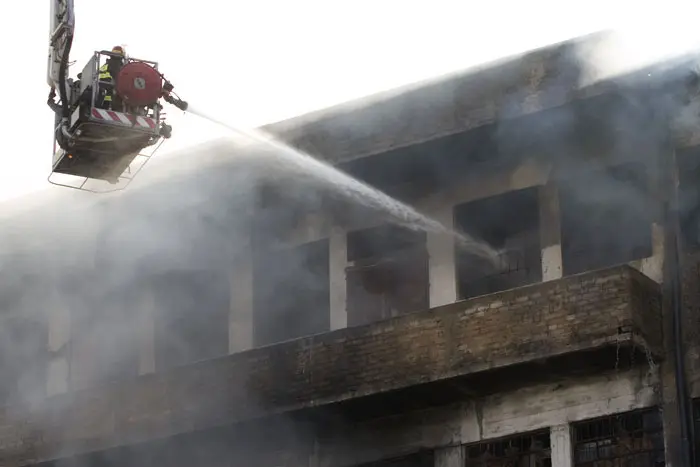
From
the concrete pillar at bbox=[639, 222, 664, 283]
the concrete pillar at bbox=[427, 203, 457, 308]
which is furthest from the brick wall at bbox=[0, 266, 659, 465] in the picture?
the concrete pillar at bbox=[427, 203, 457, 308]

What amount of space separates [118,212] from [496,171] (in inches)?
185

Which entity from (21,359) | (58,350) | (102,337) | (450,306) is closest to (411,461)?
(450,306)

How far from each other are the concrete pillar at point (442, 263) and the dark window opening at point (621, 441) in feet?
7.28

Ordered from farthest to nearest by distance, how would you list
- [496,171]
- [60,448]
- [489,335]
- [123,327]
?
[123,327] < [60,448] < [496,171] < [489,335]

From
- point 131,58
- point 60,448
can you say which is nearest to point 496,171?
point 131,58

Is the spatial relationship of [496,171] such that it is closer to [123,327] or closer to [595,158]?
[595,158]

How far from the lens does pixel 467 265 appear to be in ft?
67.4

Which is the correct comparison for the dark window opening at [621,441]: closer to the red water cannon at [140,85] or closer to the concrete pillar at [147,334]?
the red water cannon at [140,85]

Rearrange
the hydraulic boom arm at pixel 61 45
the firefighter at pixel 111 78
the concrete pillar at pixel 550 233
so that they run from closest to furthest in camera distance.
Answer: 1. the firefighter at pixel 111 78
2. the hydraulic boom arm at pixel 61 45
3. the concrete pillar at pixel 550 233

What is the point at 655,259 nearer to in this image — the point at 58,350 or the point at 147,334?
the point at 147,334

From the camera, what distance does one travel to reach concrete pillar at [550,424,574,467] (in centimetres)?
1861

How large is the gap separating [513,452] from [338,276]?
3.06 metres

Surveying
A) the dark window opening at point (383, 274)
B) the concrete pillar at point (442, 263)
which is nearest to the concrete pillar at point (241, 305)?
the dark window opening at point (383, 274)

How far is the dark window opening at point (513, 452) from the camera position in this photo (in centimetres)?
1892
